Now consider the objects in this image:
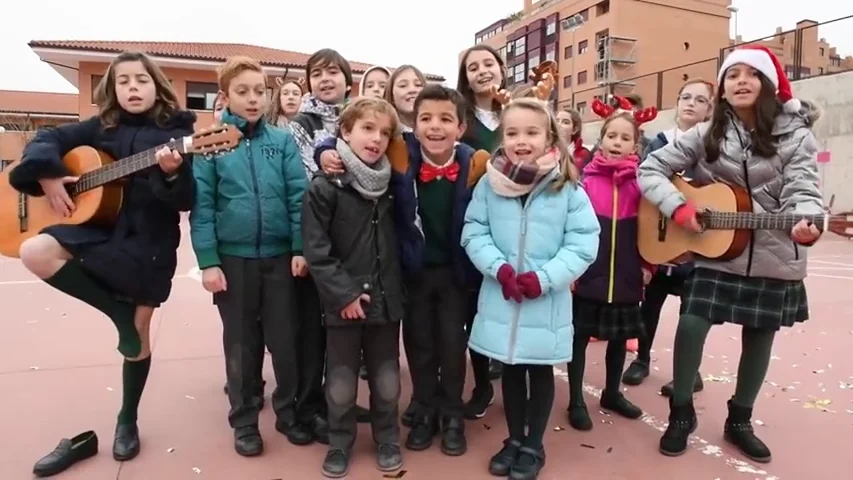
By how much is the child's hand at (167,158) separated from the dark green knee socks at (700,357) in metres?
2.34

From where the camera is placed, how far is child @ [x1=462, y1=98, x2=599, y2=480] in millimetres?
2578

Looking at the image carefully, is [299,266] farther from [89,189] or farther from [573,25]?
[573,25]

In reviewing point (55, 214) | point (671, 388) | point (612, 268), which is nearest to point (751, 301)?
point (612, 268)

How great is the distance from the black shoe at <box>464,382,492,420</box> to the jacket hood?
1.89 metres

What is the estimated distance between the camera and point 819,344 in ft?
15.7

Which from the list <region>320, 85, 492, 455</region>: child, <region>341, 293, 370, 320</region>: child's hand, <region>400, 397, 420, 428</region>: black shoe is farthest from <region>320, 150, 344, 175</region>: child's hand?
<region>400, 397, 420, 428</region>: black shoe

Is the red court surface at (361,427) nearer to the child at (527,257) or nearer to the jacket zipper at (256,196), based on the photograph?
the child at (527,257)

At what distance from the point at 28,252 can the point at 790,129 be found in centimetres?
324

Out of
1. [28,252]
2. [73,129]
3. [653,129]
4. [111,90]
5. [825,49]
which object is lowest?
[28,252]

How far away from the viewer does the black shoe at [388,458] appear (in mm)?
2714

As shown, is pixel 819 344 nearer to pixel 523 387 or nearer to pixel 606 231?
pixel 606 231

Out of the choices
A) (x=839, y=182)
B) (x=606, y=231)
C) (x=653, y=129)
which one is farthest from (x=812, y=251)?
(x=606, y=231)

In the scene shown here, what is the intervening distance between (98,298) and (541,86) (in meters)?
2.31

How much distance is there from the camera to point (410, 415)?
3232 millimetres
